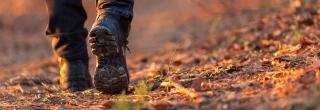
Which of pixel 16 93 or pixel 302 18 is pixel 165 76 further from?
pixel 302 18

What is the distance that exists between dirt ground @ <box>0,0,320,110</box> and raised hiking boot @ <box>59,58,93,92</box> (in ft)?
0.40

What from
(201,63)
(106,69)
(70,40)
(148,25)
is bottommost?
(201,63)

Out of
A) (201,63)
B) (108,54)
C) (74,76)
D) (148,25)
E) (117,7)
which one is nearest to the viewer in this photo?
(108,54)

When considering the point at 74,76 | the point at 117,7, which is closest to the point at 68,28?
the point at 74,76

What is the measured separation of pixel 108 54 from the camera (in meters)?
3.20

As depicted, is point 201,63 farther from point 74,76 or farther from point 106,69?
point 106,69

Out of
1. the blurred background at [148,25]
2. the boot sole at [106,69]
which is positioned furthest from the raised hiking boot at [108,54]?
the blurred background at [148,25]

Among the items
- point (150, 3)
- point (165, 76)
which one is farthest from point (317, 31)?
point (150, 3)

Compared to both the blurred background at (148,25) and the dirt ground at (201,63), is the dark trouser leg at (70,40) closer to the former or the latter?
the dirt ground at (201,63)

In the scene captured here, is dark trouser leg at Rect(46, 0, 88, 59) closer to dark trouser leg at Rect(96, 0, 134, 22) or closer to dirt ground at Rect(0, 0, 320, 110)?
dirt ground at Rect(0, 0, 320, 110)

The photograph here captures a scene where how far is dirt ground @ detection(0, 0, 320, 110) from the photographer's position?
2736 mm

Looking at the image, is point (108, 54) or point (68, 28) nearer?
point (108, 54)

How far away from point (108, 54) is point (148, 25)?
9529mm

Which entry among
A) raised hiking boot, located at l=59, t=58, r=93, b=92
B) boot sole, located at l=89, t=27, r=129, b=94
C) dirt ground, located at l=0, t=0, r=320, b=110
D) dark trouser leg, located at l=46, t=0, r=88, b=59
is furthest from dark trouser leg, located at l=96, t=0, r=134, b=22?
raised hiking boot, located at l=59, t=58, r=93, b=92
